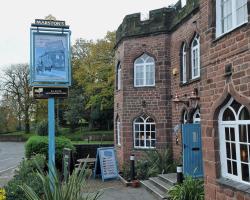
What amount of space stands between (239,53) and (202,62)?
187 cm

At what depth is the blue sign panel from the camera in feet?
30.0

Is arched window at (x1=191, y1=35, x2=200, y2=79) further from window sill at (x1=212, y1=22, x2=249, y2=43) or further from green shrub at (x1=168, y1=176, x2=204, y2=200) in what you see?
window sill at (x1=212, y1=22, x2=249, y2=43)

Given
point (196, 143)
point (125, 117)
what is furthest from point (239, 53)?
point (125, 117)

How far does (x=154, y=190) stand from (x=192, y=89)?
446 cm

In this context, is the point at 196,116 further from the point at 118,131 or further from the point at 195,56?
the point at 118,131

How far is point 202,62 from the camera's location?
8992 millimetres

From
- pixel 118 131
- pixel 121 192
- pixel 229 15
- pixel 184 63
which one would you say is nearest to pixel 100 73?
pixel 118 131

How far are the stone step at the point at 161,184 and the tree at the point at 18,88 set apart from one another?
40.7 metres

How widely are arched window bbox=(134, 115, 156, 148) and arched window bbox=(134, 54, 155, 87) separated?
1.72m

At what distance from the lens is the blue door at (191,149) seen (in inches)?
499

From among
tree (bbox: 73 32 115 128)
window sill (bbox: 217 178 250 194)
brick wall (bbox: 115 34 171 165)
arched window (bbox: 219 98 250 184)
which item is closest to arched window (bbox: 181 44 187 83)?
brick wall (bbox: 115 34 171 165)

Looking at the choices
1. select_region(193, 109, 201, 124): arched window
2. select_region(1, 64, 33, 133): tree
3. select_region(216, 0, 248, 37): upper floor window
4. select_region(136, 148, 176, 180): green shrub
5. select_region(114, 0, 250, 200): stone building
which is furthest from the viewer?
select_region(1, 64, 33, 133): tree

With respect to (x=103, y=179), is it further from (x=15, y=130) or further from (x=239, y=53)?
(x=15, y=130)

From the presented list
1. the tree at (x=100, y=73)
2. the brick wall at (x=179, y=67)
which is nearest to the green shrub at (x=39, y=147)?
the brick wall at (x=179, y=67)
